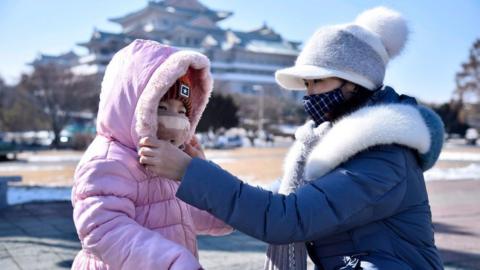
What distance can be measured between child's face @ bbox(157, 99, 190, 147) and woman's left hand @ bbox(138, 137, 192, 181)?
235mm

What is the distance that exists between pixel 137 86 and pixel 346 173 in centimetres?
74

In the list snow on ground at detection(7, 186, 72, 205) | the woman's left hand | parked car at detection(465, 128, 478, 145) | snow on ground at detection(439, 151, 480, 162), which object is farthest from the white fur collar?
parked car at detection(465, 128, 478, 145)

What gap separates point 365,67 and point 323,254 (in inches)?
23.0

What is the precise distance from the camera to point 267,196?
133cm

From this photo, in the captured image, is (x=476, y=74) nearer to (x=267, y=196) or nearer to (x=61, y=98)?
(x=61, y=98)

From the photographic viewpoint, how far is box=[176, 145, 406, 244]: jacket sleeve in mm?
1302

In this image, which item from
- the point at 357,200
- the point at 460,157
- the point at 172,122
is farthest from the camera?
the point at 460,157

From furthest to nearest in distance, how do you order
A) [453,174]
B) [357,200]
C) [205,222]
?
[453,174] < [205,222] < [357,200]

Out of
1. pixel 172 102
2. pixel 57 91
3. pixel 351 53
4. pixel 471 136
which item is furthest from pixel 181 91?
pixel 471 136

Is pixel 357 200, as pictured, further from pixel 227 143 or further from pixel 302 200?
pixel 227 143

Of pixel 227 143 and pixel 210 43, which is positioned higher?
pixel 210 43

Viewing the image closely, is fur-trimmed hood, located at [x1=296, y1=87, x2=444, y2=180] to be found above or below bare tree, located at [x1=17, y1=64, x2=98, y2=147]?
above

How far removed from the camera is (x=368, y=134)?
1.38 metres

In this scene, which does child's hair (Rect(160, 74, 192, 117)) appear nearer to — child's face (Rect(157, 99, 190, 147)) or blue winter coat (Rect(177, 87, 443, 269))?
child's face (Rect(157, 99, 190, 147))
